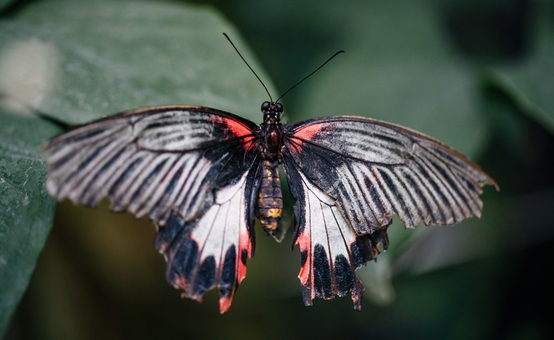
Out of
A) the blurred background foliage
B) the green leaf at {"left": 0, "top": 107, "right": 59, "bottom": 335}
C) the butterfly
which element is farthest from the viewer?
the blurred background foliage

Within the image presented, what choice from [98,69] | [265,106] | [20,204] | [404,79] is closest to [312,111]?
[404,79]

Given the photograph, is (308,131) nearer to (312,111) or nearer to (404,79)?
(312,111)

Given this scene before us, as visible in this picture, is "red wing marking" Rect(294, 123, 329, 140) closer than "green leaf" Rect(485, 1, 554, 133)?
Yes

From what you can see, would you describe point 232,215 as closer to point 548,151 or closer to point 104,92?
point 104,92

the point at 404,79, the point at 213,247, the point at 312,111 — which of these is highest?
the point at 404,79

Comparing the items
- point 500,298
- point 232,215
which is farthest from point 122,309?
point 500,298

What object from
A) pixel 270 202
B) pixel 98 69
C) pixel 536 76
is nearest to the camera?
pixel 270 202

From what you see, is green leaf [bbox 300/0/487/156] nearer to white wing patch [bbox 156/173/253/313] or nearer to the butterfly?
the butterfly

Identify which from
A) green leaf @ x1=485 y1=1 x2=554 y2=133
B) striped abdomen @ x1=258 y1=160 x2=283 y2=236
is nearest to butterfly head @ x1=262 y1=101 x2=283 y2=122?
striped abdomen @ x1=258 y1=160 x2=283 y2=236
